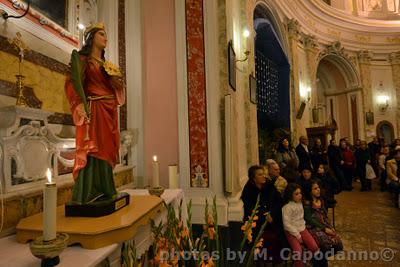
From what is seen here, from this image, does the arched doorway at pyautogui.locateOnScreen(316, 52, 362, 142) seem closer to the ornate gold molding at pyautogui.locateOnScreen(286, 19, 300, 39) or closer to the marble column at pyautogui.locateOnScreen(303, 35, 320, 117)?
the marble column at pyautogui.locateOnScreen(303, 35, 320, 117)

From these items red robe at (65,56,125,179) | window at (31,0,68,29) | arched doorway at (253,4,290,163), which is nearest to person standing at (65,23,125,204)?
red robe at (65,56,125,179)

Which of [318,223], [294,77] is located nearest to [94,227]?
[318,223]

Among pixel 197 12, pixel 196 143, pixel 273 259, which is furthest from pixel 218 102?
pixel 273 259

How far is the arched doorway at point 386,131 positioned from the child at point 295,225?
12.7 m

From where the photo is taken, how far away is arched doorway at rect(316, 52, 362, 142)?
13164 mm

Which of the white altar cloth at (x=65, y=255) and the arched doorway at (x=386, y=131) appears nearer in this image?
the white altar cloth at (x=65, y=255)

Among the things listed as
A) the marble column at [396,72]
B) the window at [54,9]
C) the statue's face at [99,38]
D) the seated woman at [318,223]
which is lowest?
the seated woman at [318,223]

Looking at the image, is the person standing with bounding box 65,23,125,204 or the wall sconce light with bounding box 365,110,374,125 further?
the wall sconce light with bounding box 365,110,374,125

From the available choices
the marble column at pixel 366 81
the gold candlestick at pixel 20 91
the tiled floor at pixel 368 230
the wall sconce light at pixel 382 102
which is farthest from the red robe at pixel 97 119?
the wall sconce light at pixel 382 102

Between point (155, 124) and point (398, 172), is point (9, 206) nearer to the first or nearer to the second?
point (155, 124)

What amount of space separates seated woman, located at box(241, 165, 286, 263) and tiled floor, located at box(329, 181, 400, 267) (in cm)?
93

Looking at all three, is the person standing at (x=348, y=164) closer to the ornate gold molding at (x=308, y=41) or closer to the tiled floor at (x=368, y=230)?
the tiled floor at (x=368, y=230)

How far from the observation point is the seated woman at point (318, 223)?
9.45 feet

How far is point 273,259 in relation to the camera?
274 centimetres
